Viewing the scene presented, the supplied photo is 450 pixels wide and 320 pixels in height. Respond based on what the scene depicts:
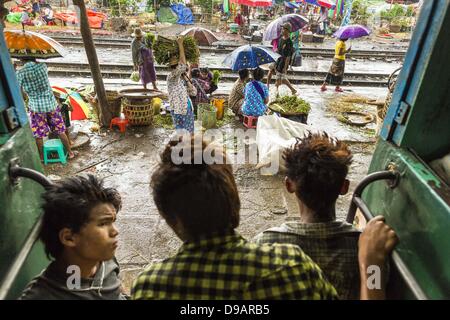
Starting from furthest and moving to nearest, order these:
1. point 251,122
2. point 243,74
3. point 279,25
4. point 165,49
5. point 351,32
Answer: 1. point 279,25
2. point 351,32
3. point 243,74
4. point 251,122
5. point 165,49

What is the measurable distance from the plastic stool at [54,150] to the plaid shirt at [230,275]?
5313 mm

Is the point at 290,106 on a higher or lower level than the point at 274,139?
higher

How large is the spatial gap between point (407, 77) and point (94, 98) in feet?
21.8

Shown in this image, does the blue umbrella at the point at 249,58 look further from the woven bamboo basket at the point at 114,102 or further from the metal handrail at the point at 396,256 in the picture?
the metal handrail at the point at 396,256

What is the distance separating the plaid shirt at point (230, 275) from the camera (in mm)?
1207

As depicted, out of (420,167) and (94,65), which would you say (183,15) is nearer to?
(94,65)

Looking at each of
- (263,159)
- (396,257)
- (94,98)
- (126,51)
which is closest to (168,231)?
(263,159)

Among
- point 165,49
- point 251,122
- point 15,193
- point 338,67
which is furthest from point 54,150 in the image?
point 338,67

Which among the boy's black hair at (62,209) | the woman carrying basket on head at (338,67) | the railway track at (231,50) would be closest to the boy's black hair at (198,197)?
the boy's black hair at (62,209)

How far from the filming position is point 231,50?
50.2ft

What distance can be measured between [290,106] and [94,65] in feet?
12.9

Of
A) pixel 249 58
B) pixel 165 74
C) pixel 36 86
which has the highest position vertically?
pixel 249 58

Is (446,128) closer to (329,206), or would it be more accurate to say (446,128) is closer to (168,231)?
(329,206)
